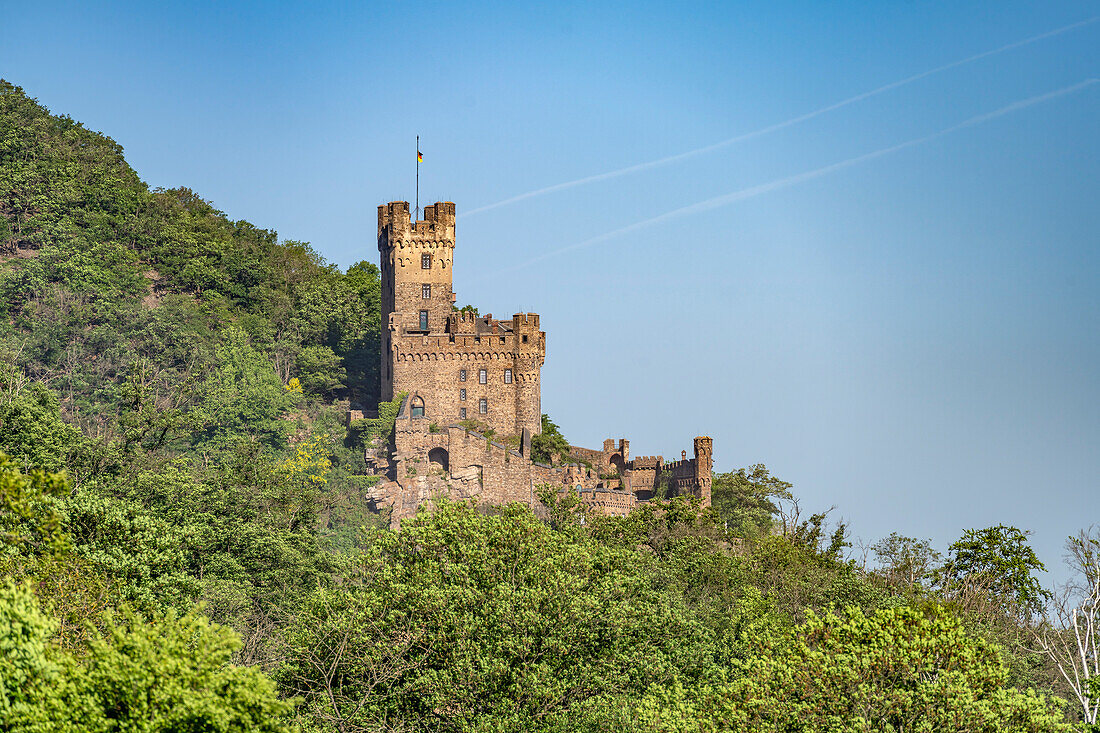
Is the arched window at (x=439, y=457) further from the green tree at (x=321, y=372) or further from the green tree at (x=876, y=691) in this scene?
the green tree at (x=876, y=691)

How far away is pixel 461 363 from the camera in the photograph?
82188 millimetres

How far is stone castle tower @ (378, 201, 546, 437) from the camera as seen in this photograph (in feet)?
268

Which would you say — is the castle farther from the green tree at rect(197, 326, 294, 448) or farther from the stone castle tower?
the green tree at rect(197, 326, 294, 448)

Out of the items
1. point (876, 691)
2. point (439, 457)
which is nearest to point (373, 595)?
point (876, 691)

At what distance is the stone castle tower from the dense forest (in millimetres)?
6388

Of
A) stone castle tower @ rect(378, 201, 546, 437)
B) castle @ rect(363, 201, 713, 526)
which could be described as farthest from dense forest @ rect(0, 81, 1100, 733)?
stone castle tower @ rect(378, 201, 546, 437)

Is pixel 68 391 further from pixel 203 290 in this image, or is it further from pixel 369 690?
pixel 369 690

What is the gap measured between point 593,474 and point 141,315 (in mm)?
33997

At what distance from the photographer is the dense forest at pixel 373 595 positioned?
922 inches

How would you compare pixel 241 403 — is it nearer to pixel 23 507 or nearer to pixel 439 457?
pixel 439 457

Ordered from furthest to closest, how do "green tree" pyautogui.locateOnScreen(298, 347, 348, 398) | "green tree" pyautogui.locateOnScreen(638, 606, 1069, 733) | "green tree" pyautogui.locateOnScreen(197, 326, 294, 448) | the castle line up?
"green tree" pyautogui.locateOnScreen(298, 347, 348, 398)
"green tree" pyautogui.locateOnScreen(197, 326, 294, 448)
the castle
"green tree" pyautogui.locateOnScreen(638, 606, 1069, 733)

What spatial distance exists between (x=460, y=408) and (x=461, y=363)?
9.16 feet

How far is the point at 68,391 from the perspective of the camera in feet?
282

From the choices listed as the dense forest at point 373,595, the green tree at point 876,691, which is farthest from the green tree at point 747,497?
the green tree at point 876,691
